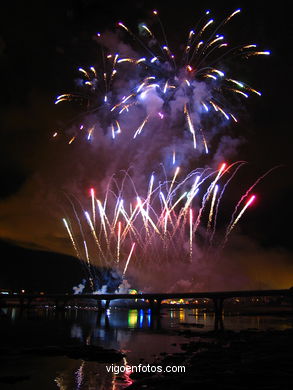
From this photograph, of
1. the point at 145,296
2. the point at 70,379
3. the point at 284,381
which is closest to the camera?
the point at 284,381

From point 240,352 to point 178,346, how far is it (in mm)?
11392

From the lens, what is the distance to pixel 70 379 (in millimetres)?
27406

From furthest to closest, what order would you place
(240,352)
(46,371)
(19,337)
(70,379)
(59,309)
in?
(59,309), (19,337), (240,352), (46,371), (70,379)

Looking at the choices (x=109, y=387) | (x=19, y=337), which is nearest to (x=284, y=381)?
(x=109, y=387)

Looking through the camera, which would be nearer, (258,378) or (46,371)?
(258,378)

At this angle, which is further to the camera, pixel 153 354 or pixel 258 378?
pixel 153 354

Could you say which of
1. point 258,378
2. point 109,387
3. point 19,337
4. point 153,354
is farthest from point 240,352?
point 19,337

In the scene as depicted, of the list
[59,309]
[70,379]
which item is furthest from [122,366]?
[59,309]

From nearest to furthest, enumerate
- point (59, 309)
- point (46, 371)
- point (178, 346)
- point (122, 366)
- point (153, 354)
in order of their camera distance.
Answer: point (46, 371)
point (122, 366)
point (153, 354)
point (178, 346)
point (59, 309)

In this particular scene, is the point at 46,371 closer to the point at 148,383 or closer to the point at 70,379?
the point at 70,379

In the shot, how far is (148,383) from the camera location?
23.2 metres

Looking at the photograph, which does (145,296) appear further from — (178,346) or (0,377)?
(0,377)

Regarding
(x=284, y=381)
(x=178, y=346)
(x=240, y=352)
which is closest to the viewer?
(x=284, y=381)

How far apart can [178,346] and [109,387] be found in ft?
69.4
